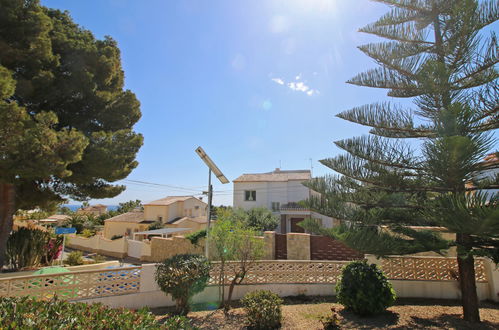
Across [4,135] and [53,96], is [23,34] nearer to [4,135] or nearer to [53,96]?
[53,96]

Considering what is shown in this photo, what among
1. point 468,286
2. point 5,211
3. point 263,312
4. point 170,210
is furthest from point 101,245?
point 468,286

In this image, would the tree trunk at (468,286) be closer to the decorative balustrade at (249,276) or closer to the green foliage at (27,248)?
the decorative balustrade at (249,276)

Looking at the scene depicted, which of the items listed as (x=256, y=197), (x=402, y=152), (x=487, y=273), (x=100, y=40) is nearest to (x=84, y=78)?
(x=100, y=40)

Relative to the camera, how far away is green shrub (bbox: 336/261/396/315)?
16.7 ft

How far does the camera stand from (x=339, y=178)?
5051mm

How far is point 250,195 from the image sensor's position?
26.0m

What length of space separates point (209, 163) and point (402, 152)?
4.73m

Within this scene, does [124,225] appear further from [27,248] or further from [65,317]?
[65,317]

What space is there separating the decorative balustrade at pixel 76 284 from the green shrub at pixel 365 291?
485 cm

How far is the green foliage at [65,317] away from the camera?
223 centimetres

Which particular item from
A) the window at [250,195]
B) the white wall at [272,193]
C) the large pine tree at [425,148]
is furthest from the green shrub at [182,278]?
the window at [250,195]

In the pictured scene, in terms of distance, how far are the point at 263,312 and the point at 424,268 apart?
15.5ft

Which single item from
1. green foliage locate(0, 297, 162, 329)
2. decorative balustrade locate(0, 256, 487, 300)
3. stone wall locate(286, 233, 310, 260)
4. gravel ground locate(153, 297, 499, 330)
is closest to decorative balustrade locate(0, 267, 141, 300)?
decorative balustrade locate(0, 256, 487, 300)

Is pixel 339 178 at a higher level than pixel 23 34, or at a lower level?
lower
